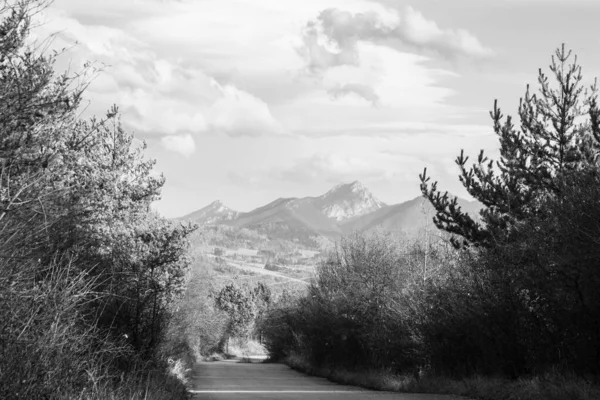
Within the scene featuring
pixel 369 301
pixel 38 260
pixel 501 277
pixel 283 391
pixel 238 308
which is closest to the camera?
pixel 38 260

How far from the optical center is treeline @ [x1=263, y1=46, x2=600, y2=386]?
19.2m

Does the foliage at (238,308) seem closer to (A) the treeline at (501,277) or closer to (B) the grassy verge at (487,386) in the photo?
(A) the treeline at (501,277)

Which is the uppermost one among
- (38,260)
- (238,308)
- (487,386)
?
(238,308)

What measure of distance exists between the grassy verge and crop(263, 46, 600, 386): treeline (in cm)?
75

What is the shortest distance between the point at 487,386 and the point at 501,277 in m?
3.34

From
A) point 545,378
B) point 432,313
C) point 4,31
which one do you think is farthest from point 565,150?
point 4,31

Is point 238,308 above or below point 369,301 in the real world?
above

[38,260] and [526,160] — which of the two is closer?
[38,260]

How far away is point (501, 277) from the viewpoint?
74.2ft

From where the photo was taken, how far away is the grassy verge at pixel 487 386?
1709 cm

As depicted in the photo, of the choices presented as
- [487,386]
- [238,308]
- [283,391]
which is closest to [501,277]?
[487,386]

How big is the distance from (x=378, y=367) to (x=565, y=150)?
49.9 feet

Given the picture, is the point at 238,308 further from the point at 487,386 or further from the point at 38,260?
the point at 38,260

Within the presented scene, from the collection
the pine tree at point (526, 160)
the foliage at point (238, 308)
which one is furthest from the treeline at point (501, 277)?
the foliage at point (238, 308)
